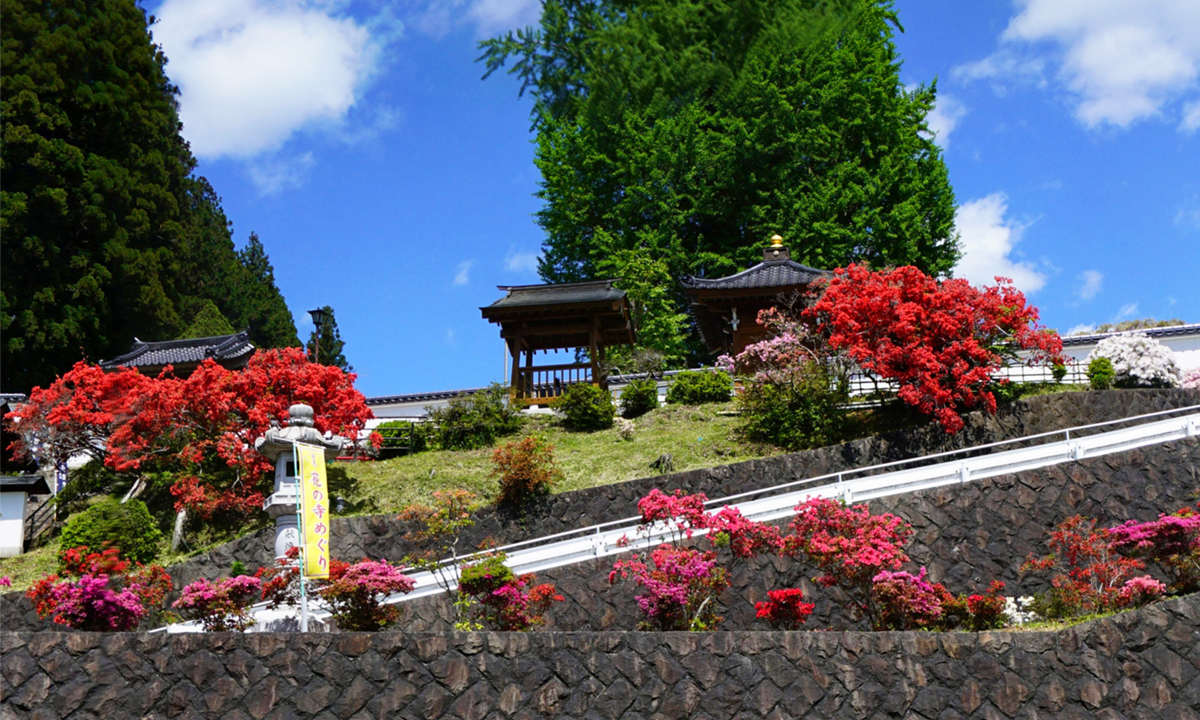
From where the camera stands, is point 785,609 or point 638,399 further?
point 638,399

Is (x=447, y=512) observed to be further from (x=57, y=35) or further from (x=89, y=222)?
(x=57, y=35)

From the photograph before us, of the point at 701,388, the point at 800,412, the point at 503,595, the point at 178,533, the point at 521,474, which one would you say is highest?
the point at 701,388

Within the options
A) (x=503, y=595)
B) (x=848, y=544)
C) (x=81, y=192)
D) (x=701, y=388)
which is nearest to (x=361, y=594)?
(x=503, y=595)

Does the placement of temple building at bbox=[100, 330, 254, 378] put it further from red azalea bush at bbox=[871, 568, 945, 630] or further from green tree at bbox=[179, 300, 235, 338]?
red azalea bush at bbox=[871, 568, 945, 630]

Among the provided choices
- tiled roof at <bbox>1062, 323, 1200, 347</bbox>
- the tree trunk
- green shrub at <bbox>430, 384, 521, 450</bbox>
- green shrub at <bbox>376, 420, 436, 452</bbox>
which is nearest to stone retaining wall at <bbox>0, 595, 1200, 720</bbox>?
the tree trunk

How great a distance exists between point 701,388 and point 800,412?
5475 mm

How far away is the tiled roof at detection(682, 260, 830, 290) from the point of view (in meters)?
30.4

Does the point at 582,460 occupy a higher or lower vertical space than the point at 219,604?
higher

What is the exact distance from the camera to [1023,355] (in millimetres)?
28641

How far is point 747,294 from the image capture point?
3050cm

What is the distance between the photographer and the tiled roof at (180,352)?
3494cm

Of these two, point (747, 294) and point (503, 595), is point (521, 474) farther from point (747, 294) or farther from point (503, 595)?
point (747, 294)

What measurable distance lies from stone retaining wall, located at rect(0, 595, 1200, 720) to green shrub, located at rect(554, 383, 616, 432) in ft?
48.1

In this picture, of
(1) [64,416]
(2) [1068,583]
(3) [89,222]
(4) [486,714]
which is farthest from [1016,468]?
(3) [89,222]
